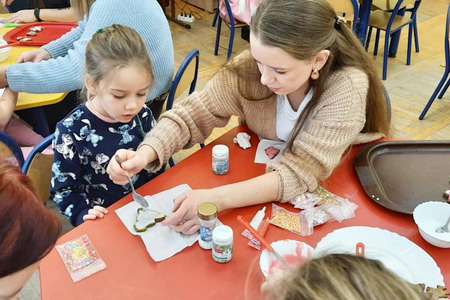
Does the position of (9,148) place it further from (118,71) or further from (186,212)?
(186,212)

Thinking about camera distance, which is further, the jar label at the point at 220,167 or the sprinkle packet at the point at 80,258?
the jar label at the point at 220,167

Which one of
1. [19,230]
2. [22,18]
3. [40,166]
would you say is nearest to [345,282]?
[19,230]

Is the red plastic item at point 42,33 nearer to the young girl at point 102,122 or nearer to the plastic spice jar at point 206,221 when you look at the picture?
the young girl at point 102,122

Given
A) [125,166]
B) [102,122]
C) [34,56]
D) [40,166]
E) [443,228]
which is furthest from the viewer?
[34,56]

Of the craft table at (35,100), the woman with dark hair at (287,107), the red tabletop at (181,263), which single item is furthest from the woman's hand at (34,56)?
the red tabletop at (181,263)

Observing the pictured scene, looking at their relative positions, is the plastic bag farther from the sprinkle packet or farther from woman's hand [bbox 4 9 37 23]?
woman's hand [bbox 4 9 37 23]

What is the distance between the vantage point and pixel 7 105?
171cm

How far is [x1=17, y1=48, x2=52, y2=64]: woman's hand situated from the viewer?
1990 mm

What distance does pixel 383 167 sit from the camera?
4.41 ft

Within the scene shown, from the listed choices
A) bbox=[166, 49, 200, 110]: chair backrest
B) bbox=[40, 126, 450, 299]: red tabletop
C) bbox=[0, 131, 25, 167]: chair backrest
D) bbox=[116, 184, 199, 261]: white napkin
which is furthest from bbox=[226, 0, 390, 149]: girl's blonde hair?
bbox=[0, 131, 25, 167]: chair backrest

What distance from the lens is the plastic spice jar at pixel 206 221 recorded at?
1.03 meters

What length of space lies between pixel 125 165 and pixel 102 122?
0.24 metres

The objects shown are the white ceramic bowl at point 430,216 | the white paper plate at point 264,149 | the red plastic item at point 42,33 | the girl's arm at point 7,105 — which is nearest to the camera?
the white ceramic bowl at point 430,216

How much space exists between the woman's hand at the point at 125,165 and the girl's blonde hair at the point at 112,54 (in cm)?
26
